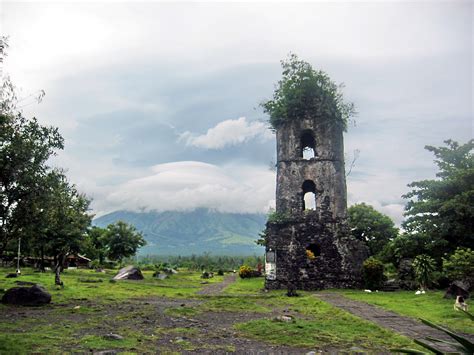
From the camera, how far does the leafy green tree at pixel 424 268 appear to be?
65.1ft

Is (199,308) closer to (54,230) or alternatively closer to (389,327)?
(389,327)

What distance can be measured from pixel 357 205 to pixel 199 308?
27977 mm

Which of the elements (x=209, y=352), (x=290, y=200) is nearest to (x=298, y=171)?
(x=290, y=200)

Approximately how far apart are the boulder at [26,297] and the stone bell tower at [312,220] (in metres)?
12.7

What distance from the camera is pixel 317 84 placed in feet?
86.8

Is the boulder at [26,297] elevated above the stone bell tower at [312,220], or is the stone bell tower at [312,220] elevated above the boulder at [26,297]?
the stone bell tower at [312,220]

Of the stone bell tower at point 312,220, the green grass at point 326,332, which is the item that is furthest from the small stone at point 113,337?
the stone bell tower at point 312,220

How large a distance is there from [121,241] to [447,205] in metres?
37.2

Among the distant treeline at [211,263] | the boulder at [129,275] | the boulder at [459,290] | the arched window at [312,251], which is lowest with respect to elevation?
the distant treeline at [211,263]

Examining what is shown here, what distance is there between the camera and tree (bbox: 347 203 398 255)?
3684cm

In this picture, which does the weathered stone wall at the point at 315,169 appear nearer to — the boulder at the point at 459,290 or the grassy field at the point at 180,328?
the boulder at the point at 459,290

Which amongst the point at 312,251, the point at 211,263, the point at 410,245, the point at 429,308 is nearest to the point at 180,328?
the point at 429,308

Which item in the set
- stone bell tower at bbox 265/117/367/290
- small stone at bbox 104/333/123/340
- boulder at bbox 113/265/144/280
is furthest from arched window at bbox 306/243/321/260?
small stone at bbox 104/333/123/340

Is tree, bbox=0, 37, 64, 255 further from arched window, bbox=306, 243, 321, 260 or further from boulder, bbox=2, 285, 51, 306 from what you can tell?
arched window, bbox=306, 243, 321, 260
